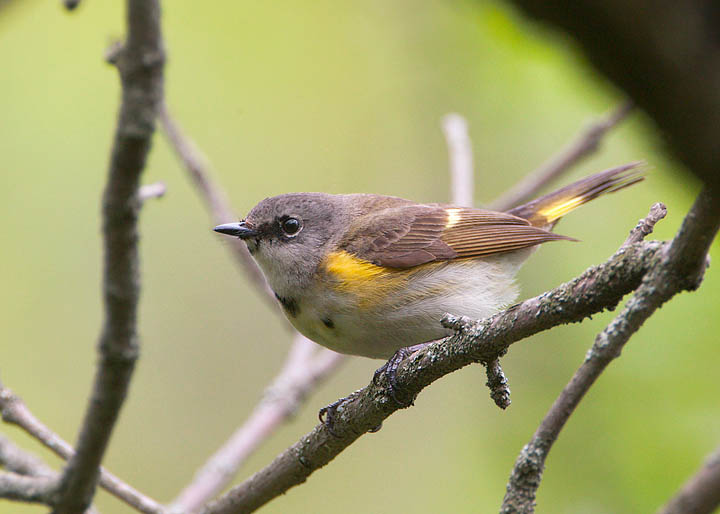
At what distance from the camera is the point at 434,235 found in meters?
4.83

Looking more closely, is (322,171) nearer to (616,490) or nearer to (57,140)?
(57,140)

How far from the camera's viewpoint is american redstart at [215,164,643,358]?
423 centimetres

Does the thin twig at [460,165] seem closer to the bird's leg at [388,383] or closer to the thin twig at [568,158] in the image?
the thin twig at [568,158]

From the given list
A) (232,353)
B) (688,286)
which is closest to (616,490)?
(688,286)

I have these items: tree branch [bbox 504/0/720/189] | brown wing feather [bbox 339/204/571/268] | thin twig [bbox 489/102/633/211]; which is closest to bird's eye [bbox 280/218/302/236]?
brown wing feather [bbox 339/204/571/268]

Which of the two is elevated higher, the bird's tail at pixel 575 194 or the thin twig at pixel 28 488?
the bird's tail at pixel 575 194

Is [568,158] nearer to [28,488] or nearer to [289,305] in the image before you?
[289,305]

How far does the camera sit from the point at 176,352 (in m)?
8.83

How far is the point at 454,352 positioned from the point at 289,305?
2.18 meters

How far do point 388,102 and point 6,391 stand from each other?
22.3ft

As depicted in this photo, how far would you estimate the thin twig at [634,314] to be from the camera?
1.50 metres

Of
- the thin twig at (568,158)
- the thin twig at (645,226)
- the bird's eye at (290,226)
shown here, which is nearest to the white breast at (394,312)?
the bird's eye at (290,226)

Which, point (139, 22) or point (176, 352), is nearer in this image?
point (139, 22)

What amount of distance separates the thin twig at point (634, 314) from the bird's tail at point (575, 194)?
2609 millimetres
